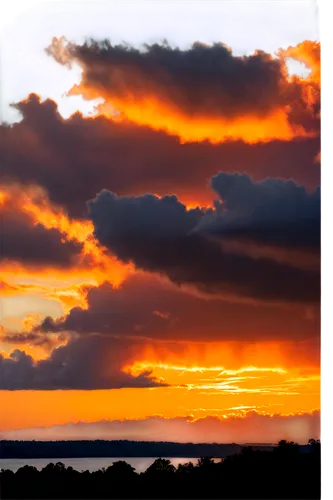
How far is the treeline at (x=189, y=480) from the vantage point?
1962 centimetres

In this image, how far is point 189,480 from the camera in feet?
65.7

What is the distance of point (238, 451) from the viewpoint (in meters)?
21.0

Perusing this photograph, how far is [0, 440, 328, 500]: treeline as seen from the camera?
19.6 m

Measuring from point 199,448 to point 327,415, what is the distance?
5.35 metres

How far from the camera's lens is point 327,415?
16.5 metres

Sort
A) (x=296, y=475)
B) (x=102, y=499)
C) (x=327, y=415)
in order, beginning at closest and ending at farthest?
1. (x=327, y=415)
2. (x=102, y=499)
3. (x=296, y=475)

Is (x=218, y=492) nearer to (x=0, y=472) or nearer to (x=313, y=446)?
(x=313, y=446)

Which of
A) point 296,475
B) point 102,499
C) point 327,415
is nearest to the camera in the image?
point 327,415
